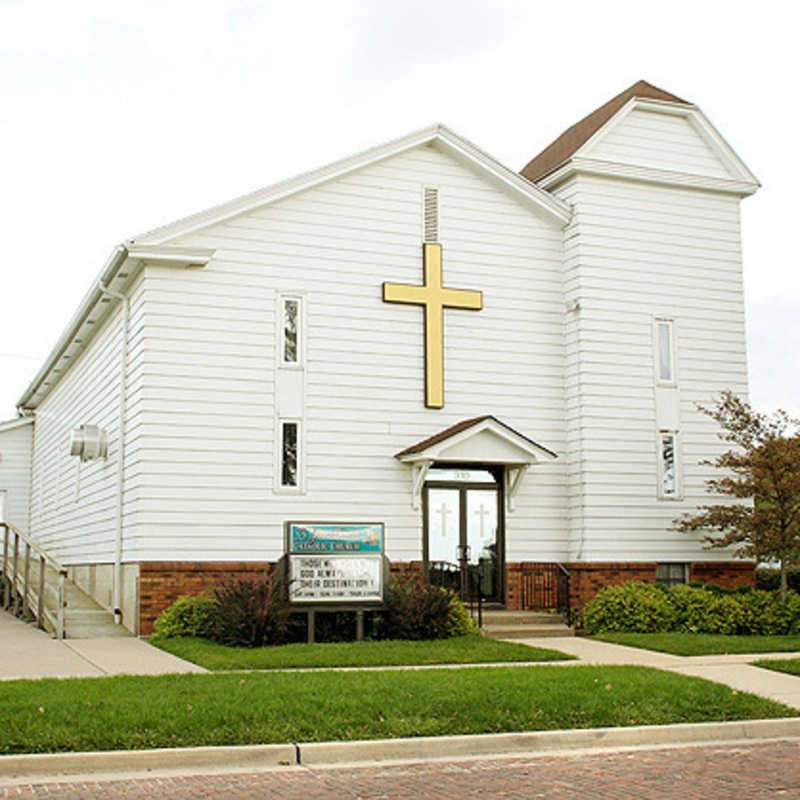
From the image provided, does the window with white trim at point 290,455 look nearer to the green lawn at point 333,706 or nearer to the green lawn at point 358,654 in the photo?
the green lawn at point 358,654

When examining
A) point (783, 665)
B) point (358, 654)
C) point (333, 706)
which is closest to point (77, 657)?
point (358, 654)

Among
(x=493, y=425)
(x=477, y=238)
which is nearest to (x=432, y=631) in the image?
(x=493, y=425)

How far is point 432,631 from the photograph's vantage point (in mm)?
17531

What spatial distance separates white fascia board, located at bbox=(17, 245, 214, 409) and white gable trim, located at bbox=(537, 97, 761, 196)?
A: 7.56 m

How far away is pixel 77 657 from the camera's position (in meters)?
15.6

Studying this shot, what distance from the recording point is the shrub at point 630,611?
774 inches

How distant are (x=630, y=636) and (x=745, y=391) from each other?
6.79 m

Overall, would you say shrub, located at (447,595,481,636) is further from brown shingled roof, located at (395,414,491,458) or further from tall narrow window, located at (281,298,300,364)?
tall narrow window, located at (281,298,300,364)

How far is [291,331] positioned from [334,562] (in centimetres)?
507

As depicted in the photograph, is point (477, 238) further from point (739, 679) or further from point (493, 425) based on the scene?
point (739, 679)

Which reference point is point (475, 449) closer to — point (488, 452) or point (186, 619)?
point (488, 452)

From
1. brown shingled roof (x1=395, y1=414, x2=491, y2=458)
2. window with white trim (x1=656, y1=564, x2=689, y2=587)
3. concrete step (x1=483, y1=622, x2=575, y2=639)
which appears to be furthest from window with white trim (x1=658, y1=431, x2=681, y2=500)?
brown shingled roof (x1=395, y1=414, x2=491, y2=458)

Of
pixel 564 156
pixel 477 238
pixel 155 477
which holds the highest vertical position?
pixel 564 156

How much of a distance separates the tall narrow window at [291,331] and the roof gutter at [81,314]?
308 cm
